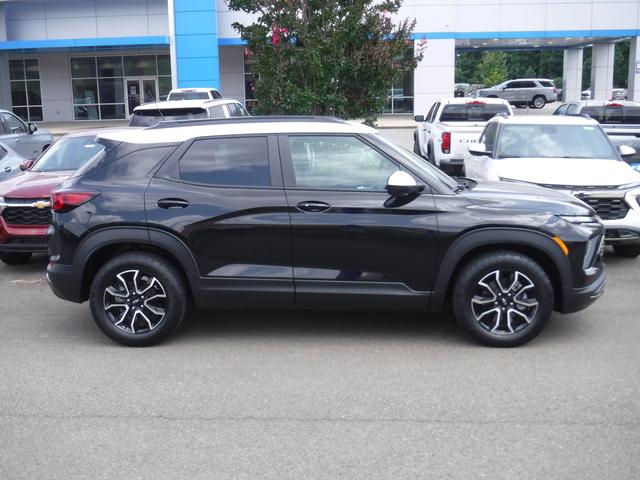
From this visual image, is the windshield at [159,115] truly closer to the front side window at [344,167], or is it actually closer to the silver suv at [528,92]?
the front side window at [344,167]

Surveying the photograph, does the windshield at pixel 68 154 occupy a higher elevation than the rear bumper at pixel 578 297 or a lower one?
higher

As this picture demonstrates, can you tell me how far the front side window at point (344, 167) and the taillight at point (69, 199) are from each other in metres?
1.74

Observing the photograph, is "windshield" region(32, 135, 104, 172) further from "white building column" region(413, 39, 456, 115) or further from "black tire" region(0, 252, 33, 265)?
"white building column" region(413, 39, 456, 115)

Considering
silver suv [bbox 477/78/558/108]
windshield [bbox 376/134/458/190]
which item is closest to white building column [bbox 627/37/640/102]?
silver suv [bbox 477/78/558/108]

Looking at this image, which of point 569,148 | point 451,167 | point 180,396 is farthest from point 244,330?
point 451,167

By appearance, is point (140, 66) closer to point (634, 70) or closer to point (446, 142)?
point (634, 70)

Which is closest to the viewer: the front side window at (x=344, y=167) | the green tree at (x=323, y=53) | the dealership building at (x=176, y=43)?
the front side window at (x=344, y=167)

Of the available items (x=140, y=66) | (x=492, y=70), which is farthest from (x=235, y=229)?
(x=492, y=70)

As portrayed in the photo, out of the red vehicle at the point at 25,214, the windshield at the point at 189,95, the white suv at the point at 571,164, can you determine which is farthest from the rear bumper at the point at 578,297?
the windshield at the point at 189,95

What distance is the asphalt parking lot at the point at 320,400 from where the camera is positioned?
428 centimetres

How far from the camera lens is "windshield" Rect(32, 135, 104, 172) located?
10.5 metres

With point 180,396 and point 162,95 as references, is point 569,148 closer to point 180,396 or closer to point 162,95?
point 180,396

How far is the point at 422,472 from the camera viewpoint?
13.6ft

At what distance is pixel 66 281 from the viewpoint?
20.8 ft
